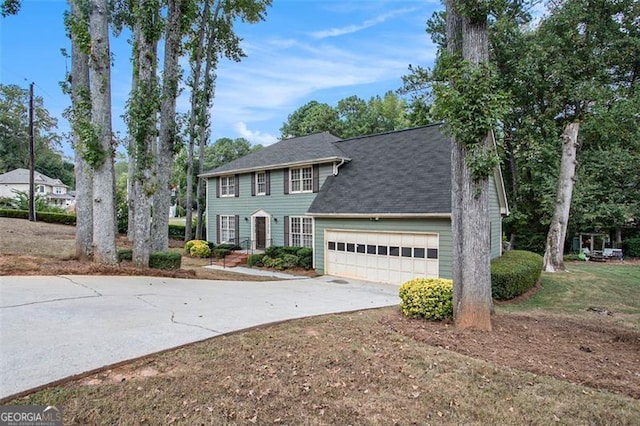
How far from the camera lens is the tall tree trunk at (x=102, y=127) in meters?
9.74

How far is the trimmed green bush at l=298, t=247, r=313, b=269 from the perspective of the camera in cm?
1546

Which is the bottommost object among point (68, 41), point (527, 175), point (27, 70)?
point (527, 175)

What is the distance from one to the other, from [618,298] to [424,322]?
8057 mm

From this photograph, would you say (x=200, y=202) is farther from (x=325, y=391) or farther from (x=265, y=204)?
(x=325, y=391)

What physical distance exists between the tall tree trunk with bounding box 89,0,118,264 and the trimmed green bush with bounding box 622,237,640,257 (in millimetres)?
27673

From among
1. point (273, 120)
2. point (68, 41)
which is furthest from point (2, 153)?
point (68, 41)

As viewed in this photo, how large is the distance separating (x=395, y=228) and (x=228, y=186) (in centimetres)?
1187

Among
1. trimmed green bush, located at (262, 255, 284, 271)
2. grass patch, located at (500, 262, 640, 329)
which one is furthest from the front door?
Answer: grass patch, located at (500, 262, 640, 329)

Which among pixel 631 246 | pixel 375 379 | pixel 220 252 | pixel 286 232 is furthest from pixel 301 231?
pixel 631 246

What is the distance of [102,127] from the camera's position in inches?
388

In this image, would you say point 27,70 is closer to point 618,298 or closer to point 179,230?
point 179,230

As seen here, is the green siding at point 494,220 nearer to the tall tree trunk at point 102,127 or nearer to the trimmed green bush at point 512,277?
the trimmed green bush at point 512,277

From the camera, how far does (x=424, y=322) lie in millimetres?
6457

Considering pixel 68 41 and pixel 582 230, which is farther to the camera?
pixel 582 230
